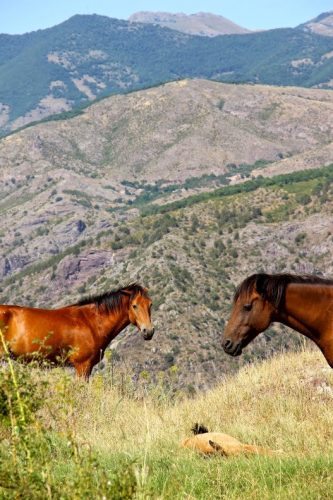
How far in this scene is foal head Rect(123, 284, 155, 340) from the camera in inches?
507

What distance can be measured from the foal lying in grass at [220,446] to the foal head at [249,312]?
152 cm

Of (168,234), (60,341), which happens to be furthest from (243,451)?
(168,234)

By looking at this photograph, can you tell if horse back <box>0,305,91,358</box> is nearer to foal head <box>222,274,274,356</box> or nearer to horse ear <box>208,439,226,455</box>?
foal head <box>222,274,274,356</box>

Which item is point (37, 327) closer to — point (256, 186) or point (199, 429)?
point (199, 429)

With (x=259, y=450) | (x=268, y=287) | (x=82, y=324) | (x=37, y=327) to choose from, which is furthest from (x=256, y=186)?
(x=259, y=450)

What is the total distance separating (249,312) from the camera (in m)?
9.26

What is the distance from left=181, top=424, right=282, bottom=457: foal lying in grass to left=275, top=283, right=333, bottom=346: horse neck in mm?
1933

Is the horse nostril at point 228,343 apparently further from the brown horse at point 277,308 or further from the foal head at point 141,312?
the foal head at point 141,312

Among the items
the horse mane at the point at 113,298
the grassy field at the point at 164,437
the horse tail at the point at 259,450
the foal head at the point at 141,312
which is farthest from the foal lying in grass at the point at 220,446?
the horse mane at the point at 113,298

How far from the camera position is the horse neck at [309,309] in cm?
921

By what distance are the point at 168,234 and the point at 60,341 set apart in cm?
9551

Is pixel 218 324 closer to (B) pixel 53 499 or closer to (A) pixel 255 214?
(A) pixel 255 214

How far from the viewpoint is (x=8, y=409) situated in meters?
5.35

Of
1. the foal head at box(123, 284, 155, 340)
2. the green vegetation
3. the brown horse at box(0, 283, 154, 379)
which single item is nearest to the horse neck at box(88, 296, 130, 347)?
the brown horse at box(0, 283, 154, 379)
